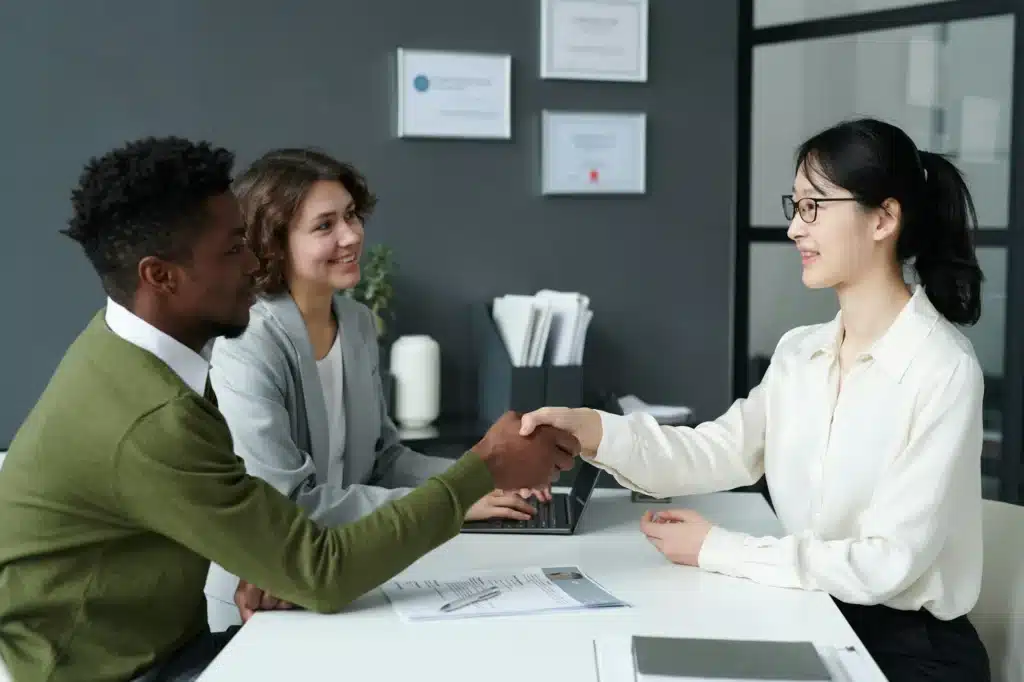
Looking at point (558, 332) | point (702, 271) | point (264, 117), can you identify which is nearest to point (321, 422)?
point (558, 332)

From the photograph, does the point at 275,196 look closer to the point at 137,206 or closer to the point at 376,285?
the point at 137,206

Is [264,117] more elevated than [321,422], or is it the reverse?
[264,117]

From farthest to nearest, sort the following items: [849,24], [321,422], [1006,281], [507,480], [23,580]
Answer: [849,24]
[1006,281]
[321,422]
[507,480]
[23,580]

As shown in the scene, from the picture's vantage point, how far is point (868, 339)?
1.85 metres

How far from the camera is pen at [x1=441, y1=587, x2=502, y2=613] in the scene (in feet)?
4.90

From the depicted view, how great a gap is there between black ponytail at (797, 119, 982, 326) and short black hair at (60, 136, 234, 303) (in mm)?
1015

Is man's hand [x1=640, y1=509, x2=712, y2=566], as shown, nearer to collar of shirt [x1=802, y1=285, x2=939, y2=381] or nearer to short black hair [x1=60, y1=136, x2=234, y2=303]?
collar of shirt [x1=802, y1=285, x2=939, y2=381]

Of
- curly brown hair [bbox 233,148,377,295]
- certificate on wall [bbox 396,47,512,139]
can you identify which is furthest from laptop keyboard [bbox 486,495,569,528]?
certificate on wall [bbox 396,47,512,139]

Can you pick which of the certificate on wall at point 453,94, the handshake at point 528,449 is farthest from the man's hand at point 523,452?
the certificate on wall at point 453,94

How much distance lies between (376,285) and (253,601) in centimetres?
174

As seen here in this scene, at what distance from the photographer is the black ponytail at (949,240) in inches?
71.0

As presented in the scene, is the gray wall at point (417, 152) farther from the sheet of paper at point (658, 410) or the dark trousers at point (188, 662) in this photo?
the dark trousers at point (188, 662)

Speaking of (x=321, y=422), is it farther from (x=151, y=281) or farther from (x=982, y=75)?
(x=982, y=75)

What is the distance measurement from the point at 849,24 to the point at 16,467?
298 cm
